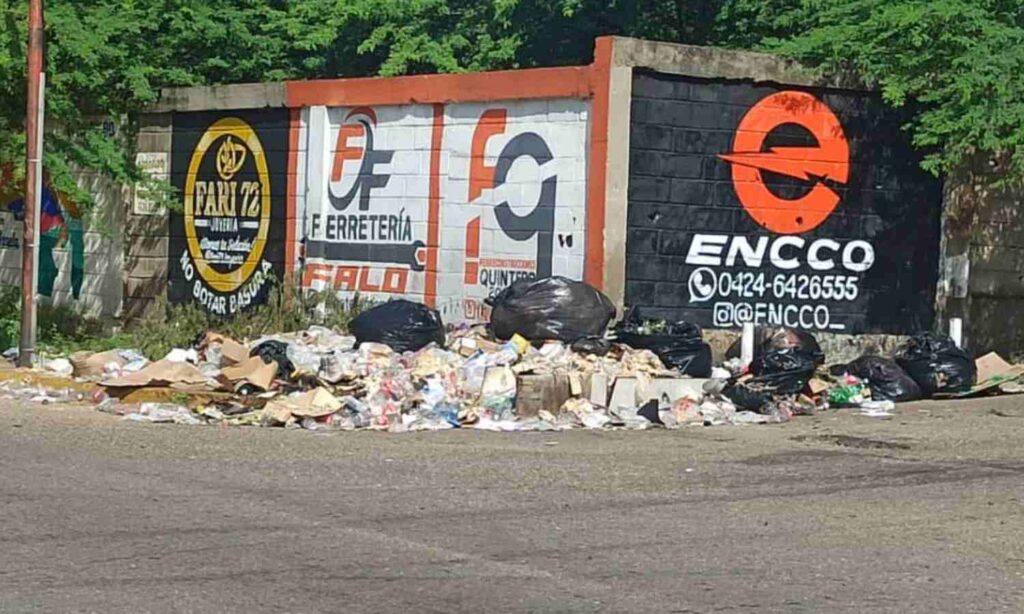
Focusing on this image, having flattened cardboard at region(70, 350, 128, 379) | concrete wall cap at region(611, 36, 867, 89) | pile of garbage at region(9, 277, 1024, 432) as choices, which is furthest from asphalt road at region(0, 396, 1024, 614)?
concrete wall cap at region(611, 36, 867, 89)

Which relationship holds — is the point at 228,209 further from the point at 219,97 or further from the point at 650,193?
the point at 650,193

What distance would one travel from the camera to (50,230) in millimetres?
21062

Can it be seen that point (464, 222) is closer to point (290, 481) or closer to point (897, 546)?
point (290, 481)

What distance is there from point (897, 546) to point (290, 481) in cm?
379

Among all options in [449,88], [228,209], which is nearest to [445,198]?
[449,88]

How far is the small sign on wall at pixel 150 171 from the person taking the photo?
64.8ft

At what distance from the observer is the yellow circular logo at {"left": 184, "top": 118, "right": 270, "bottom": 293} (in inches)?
738

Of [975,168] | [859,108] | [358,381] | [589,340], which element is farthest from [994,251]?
[358,381]

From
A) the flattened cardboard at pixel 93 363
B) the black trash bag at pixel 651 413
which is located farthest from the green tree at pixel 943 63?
the flattened cardboard at pixel 93 363

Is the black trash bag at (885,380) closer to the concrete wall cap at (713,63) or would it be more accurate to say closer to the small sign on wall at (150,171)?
the concrete wall cap at (713,63)

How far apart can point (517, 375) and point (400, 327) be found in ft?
5.89

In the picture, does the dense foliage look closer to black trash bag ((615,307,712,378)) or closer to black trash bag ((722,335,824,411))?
black trash bag ((722,335,824,411))

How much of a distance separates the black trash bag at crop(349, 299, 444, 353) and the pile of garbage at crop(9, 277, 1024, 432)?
0.04 ft

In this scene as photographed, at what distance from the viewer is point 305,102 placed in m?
18.1
